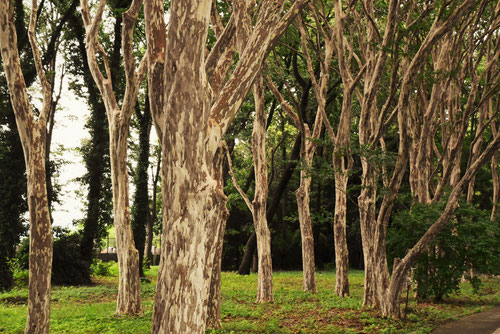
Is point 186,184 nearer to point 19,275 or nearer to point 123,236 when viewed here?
point 123,236

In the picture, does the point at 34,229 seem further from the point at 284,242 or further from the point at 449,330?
the point at 284,242

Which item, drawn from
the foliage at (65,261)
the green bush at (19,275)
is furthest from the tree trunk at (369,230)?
the green bush at (19,275)

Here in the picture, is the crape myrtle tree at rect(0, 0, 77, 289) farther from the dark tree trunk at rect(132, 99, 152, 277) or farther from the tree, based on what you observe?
the dark tree trunk at rect(132, 99, 152, 277)

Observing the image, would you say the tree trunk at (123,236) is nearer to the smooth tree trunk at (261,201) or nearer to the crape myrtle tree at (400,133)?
the smooth tree trunk at (261,201)

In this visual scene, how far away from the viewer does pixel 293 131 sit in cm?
3173

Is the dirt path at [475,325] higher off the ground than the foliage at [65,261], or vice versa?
the foliage at [65,261]

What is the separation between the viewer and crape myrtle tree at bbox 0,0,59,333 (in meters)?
8.02

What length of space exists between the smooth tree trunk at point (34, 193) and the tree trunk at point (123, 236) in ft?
10.2

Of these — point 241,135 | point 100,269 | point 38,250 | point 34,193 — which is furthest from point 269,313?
point 100,269

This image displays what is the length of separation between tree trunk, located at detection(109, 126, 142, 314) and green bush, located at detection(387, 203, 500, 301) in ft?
23.1

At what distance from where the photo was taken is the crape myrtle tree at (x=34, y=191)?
8.02 metres

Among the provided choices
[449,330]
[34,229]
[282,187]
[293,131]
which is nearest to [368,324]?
[449,330]

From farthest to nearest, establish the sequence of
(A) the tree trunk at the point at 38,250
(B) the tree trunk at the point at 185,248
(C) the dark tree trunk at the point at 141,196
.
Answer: (C) the dark tree trunk at the point at 141,196, (A) the tree trunk at the point at 38,250, (B) the tree trunk at the point at 185,248

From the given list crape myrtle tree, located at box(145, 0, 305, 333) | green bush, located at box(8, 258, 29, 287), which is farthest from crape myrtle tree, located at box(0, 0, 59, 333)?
green bush, located at box(8, 258, 29, 287)
